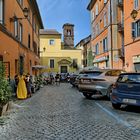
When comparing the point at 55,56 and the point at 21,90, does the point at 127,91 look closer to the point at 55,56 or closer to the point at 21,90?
the point at 21,90

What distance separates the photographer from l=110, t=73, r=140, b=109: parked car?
10688mm

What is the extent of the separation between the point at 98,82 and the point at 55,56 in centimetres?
5048

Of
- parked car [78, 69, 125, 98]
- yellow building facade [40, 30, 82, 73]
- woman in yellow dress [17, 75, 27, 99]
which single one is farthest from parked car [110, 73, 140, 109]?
yellow building facade [40, 30, 82, 73]

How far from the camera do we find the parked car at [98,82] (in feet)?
49.7

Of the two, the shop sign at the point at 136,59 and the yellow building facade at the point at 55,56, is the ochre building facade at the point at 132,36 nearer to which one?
the shop sign at the point at 136,59

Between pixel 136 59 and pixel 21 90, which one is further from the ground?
pixel 136 59

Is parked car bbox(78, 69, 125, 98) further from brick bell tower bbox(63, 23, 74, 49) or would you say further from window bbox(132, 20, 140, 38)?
brick bell tower bbox(63, 23, 74, 49)

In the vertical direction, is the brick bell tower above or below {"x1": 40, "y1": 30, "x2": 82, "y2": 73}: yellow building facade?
above

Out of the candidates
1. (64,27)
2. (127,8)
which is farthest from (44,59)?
(127,8)

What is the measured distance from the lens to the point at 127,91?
36.1ft

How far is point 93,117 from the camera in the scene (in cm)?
969

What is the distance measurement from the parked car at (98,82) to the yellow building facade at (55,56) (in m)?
48.5

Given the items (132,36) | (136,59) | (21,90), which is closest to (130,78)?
(21,90)

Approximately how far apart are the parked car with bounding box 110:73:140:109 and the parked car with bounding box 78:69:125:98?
3.38 metres
